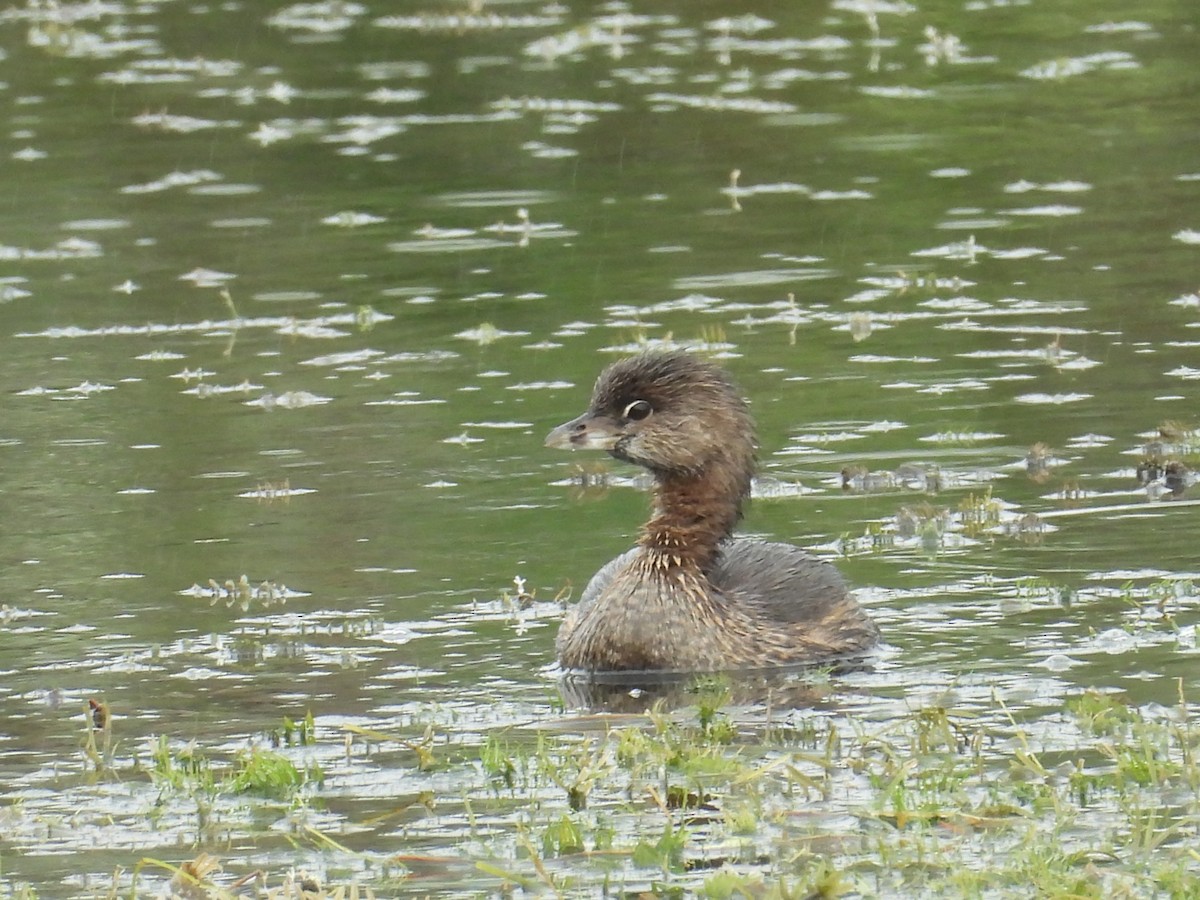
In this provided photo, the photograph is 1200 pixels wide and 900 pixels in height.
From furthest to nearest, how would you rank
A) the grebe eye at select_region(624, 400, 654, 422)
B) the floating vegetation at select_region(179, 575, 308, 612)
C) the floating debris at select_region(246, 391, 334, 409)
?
the floating debris at select_region(246, 391, 334, 409)
the floating vegetation at select_region(179, 575, 308, 612)
the grebe eye at select_region(624, 400, 654, 422)

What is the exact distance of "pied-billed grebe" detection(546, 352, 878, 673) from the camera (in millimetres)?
11578

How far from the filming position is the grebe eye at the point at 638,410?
12086mm

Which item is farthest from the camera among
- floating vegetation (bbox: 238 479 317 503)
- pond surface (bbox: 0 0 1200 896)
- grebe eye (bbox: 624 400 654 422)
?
floating vegetation (bbox: 238 479 317 503)

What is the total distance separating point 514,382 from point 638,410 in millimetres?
5092

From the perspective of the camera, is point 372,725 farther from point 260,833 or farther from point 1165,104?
point 1165,104

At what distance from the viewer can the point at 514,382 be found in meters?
17.1

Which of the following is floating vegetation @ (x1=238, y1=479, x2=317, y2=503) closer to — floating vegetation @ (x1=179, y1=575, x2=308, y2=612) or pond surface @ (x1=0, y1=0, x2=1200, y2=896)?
pond surface @ (x1=0, y1=0, x2=1200, y2=896)

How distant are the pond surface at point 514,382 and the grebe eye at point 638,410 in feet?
3.20

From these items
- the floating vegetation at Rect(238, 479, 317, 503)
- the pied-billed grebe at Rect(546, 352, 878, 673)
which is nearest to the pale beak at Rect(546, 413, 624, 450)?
the pied-billed grebe at Rect(546, 352, 878, 673)

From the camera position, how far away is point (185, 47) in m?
34.6

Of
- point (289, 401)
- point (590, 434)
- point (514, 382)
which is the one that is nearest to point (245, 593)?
point (590, 434)

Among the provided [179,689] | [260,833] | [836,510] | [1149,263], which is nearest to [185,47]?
[1149,263]

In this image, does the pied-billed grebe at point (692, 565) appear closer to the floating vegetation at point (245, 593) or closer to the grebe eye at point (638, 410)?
the grebe eye at point (638, 410)

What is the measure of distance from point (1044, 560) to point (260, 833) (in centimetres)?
485
